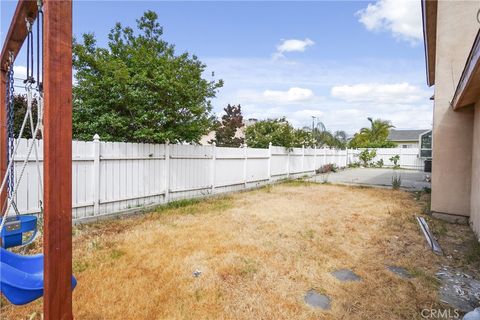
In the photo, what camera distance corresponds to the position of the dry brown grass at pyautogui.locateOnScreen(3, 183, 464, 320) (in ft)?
8.47

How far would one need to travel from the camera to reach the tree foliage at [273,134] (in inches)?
496

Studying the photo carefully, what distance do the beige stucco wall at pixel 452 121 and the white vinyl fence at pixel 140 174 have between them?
217 inches

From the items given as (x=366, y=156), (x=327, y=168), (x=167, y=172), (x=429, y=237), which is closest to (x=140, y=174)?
(x=167, y=172)

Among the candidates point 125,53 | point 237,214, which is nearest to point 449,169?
point 237,214

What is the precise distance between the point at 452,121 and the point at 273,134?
7.31 m

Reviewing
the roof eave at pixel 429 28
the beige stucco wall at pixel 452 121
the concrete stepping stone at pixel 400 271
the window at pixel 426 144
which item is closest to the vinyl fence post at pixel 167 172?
the concrete stepping stone at pixel 400 271

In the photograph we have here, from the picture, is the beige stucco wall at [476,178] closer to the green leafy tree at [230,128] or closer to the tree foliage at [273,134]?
the tree foliage at [273,134]

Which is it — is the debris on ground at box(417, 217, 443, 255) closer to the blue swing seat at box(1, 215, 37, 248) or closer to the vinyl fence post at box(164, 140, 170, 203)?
the blue swing seat at box(1, 215, 37, 248)

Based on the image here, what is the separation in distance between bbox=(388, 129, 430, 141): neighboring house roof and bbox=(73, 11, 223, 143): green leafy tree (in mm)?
37993

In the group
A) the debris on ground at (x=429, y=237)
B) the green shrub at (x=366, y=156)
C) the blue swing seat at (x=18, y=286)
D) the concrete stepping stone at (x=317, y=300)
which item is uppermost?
the green shrub at (x=366, y=156)

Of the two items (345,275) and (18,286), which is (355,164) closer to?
(345,275)

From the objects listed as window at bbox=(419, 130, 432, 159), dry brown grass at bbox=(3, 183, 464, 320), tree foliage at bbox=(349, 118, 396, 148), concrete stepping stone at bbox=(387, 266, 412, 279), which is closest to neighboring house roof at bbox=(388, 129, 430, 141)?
tree foliage at bbox=(349, 118, 396, 148)

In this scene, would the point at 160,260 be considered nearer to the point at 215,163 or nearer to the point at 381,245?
the point at 381,245

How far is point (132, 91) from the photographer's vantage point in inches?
235
